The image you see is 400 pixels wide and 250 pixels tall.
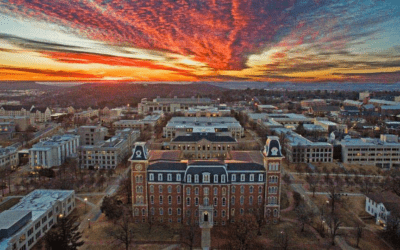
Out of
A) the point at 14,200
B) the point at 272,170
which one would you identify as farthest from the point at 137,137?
the point at 272,170

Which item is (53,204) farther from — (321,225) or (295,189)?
(295,189)

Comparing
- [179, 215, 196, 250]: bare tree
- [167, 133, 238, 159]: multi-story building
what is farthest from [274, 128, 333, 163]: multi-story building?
[179, 215, 196, 250]: bare tree

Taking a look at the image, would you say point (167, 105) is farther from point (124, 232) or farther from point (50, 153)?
point (124, 232)

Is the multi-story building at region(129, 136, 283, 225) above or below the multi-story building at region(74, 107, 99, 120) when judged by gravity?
below

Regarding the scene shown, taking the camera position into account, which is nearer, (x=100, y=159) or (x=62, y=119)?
(x=100, y=159)

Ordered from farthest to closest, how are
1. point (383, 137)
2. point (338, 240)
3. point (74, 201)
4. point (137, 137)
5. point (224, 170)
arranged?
point (137, 137) < point (383, 137) < point (74, 201) < point (224, 170) < point (338, 240)

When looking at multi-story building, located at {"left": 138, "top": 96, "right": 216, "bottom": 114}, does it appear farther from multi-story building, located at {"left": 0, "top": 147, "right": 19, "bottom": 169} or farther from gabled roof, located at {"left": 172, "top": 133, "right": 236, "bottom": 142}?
multi-story building, located at {"left": 0, "top": 147, "right": 19, "bottom": 169}

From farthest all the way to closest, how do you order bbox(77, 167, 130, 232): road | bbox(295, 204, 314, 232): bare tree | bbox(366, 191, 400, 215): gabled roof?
bbox(77, 167, 130, 232): road < bbox(366, 191, 400, 215): gabled roof < bbox(295, 204, 314, 232): bare tree
